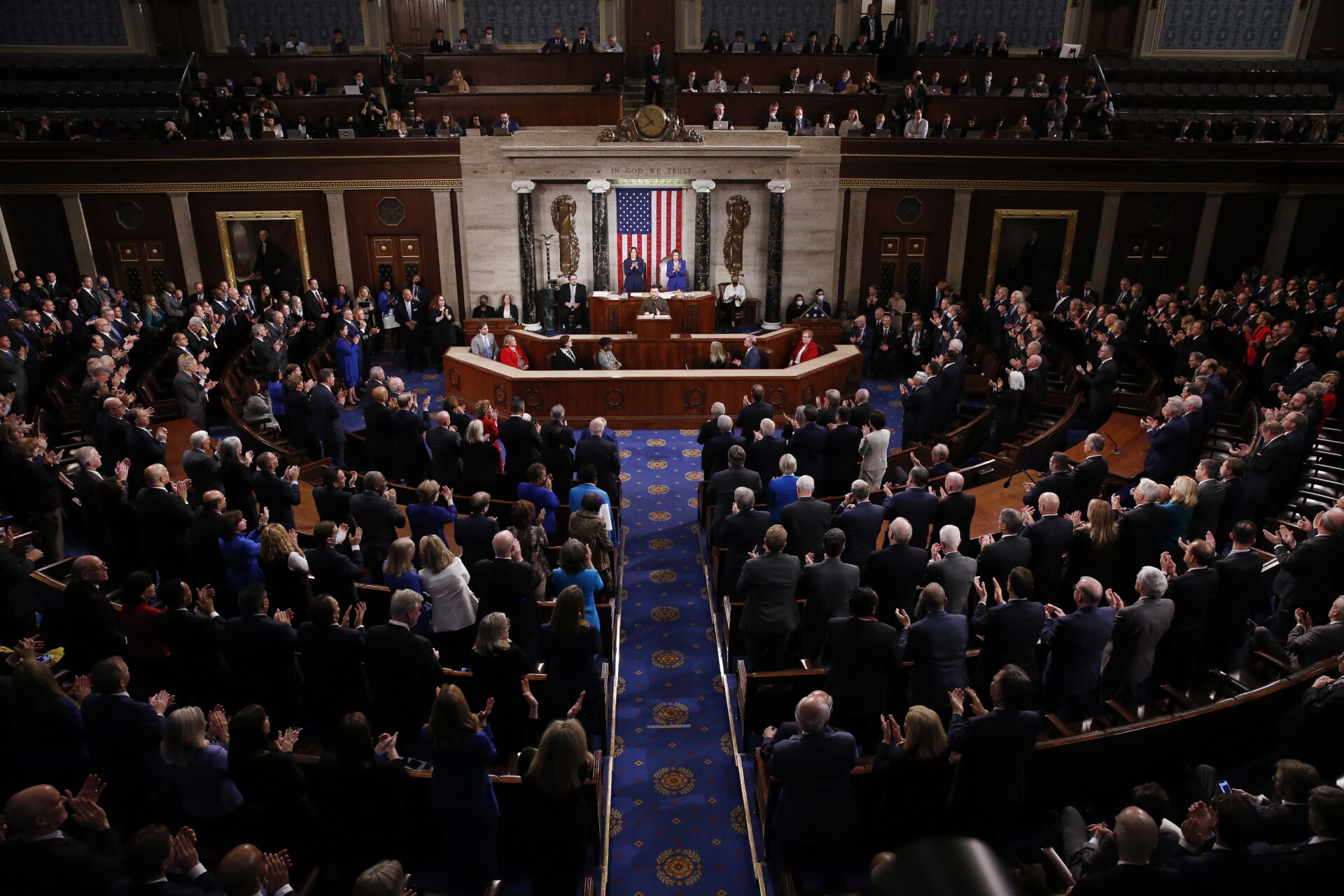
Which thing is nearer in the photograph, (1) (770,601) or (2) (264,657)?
(2) (264,657)

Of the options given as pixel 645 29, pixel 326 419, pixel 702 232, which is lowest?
Result: pixel 326 419

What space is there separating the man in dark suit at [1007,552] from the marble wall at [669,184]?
36.7 ft

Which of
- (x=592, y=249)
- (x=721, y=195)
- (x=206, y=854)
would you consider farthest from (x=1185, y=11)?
(x=206, y=854)

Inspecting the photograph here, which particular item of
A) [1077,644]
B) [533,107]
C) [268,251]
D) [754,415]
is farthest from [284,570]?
[533,107]

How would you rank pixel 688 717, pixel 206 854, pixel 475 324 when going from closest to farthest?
pixel 206 854, pixel 688 717, pixel 475 324

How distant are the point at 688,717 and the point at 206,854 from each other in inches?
118

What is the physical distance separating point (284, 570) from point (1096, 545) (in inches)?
211

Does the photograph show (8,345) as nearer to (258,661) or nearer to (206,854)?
(258,661)

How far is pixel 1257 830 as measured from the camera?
121 inches

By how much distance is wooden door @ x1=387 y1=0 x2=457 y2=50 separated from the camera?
1761 cm

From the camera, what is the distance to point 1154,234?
15.6 m

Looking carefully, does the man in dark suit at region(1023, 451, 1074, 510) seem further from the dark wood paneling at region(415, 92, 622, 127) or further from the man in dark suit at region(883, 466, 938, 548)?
the dark wood paneling at region(415, 92, 622, 127)

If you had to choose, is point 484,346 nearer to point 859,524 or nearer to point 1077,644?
point 859,524

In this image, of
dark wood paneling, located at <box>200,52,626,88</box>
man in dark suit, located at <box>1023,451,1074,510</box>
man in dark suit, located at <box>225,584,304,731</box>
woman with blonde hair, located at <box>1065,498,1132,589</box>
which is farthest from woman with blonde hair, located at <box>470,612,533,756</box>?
dark wood paneling, located at <box>200,52,626,88</box>
